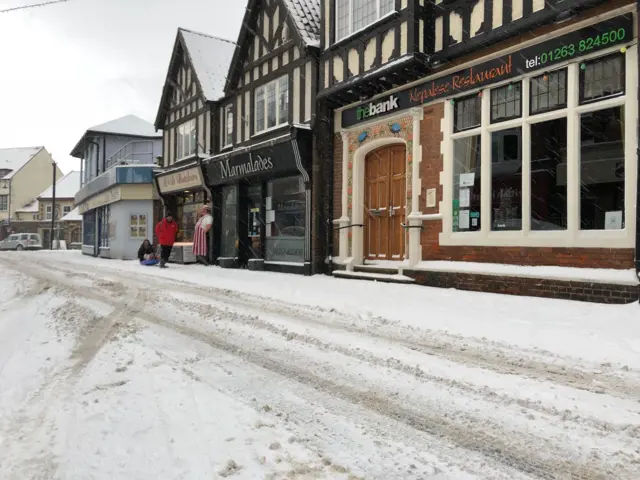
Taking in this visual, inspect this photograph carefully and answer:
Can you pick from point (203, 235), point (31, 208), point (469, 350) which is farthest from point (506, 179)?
point (31, 208)

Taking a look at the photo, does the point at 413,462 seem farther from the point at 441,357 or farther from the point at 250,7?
the point at 250,7

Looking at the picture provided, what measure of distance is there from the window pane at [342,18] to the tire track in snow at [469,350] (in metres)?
7.05

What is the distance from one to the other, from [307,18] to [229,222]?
6690 millimetres

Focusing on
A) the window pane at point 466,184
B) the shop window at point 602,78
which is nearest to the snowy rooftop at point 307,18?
the window pane at point 466,184

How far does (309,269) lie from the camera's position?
11508mm

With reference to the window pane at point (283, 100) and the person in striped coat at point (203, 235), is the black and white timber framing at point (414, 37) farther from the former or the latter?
the person in striped coat at point (203, 235)

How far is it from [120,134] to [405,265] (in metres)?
23.1

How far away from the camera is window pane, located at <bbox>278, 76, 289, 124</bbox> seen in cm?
1280

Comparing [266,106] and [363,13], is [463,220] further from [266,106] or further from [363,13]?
[266,106]

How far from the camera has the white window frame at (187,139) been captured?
58.1 ft

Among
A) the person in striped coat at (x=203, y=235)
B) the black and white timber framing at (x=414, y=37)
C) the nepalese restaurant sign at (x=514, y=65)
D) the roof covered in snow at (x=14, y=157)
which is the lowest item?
the person in striped coat at (x=203, y=235)

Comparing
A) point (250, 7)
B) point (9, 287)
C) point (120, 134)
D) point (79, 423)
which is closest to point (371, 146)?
point (250, 7)

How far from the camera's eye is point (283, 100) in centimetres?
1295

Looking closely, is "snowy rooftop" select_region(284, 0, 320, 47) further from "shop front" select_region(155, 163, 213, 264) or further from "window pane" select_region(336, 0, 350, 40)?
"shop front" select_region(155, 163, 213, 264)
